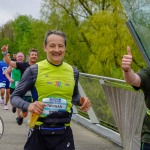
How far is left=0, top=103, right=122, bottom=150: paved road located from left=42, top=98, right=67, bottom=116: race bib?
11.5 feet

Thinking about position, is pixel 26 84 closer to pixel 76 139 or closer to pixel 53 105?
pixel 53 105

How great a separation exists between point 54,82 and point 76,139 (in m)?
4.50

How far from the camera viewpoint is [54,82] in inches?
156

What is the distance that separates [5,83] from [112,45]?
59.5 ft

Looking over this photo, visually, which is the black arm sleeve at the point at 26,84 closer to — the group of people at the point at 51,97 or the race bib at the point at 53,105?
the group of people at the point at 51,97

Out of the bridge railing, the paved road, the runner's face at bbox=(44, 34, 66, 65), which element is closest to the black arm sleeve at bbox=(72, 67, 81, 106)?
the runner's face at bbox=(44, 34, 66, 65)

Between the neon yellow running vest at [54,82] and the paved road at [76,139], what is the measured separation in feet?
11.5

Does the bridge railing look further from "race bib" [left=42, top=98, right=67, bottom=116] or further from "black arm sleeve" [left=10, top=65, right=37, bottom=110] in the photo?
"black arm sleeve" [left=10, top=65, right=37, bottom=110]

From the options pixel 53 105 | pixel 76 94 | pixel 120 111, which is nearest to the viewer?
pixel 53 105

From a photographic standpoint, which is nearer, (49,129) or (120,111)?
(49,129)

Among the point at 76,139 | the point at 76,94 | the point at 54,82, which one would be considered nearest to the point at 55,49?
the point at 54,82

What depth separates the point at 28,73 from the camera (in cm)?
396

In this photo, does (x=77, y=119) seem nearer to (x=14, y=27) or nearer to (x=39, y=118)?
(x=39, y=118)

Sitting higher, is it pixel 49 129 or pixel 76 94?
pixel 76 94
